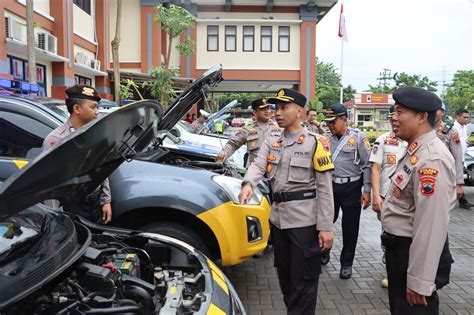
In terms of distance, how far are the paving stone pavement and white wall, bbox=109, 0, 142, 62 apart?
19833 mm

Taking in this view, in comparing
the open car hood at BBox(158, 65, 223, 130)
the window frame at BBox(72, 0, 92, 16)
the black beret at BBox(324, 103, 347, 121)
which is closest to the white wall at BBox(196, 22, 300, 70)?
the window frame at BBox(72, 0, 92, 16)

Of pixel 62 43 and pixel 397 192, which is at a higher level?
pixel 62 43

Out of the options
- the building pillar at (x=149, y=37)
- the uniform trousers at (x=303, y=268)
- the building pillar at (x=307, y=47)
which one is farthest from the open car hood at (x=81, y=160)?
the building pillar at (x=307, y=47)

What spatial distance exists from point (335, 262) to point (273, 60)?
903 inches

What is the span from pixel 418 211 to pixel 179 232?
1.98 m

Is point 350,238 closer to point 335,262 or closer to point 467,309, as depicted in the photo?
point 335,262

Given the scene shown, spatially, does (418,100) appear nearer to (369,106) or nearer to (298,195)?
(298,195)

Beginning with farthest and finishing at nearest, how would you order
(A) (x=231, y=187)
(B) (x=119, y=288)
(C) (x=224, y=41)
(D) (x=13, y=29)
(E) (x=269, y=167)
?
(C) (x=224, y=41) → (D) (x=13, y=29) → (A) (x=231, y=187) → (E) (x=269, y=167) → (B) (x=119, y=288)

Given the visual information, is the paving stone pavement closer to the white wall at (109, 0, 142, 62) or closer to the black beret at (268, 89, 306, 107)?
the black beret at (268, 89, 306, 107)

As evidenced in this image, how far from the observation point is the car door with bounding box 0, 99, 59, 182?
358 cm

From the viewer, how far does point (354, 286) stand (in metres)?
4.32

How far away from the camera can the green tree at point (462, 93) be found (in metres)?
43.7

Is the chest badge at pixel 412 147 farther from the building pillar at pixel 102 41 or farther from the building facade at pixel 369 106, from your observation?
the building facade at pixel 369 106

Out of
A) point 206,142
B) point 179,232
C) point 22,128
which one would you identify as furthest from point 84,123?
point 206,142
